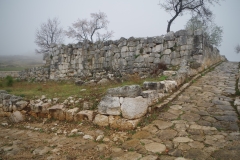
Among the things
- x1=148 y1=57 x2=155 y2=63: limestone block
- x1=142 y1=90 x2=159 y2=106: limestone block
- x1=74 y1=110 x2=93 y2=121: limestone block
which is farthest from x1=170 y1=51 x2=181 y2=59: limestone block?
x1=74 y1=110 x2=93 y2=121: limestone block

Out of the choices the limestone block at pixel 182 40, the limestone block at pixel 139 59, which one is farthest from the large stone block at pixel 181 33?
the limestone block at pixel 139 59

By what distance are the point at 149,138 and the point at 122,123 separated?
79 cm

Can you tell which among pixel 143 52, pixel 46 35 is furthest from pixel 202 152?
pixel 46 35

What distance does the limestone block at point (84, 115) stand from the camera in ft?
14.0

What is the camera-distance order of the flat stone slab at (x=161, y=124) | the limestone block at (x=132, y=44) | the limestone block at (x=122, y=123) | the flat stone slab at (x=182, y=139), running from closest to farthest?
the flat stone slab at (x=182, y=139) → the flat stone slab at (x=161, y=124) → the limestone block at (x=122, y=123) → the limestone block at (x=132, y=44)

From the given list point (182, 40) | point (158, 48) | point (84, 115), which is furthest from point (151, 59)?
Result: point (84, 115)

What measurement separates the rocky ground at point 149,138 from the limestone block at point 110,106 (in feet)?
1.42

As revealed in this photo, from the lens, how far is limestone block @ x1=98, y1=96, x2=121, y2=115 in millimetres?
3939

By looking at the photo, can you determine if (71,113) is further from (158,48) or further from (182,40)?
(182,40)

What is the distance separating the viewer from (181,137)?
3.10 metres

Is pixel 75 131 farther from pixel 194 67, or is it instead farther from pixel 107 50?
pixel 107 50

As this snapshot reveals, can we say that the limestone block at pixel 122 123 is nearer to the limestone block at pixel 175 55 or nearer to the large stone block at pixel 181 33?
the limestone block at pixel 175 55

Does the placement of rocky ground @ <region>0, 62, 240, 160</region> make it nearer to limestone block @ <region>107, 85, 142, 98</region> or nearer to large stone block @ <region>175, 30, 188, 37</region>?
limestone block @ <region>107, 85, 142, 98</region>

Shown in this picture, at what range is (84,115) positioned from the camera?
14.2 ft
